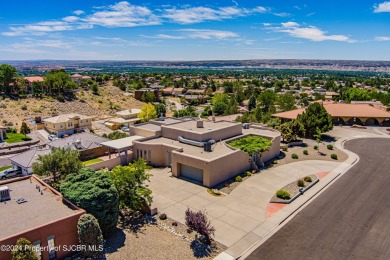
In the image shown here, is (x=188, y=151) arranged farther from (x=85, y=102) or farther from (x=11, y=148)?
(x=85, y=102)

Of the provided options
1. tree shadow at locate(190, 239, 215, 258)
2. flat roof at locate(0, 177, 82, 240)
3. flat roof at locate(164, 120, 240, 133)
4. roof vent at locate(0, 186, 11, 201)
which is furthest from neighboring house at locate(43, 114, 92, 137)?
tree shadow at locate(190, 239, 215, 258)

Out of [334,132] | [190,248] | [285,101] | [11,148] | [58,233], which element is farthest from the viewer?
[285,101]

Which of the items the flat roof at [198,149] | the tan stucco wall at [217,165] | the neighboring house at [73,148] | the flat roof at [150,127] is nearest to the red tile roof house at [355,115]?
the flat roof at [150,127]

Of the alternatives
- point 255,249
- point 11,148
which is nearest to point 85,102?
point 11,148

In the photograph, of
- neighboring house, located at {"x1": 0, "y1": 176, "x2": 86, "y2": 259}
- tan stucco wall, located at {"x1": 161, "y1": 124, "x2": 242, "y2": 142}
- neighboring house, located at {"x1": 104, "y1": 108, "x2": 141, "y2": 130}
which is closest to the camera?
neighboring house, located at {"x1": 0, "y1": 176, "x2": 86, "y2": 259}

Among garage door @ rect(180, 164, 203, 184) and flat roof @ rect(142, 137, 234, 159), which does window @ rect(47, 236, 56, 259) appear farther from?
flat roof @ rect(142, 137, 234, 159)

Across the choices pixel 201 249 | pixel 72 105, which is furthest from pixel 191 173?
pixel 72 105
